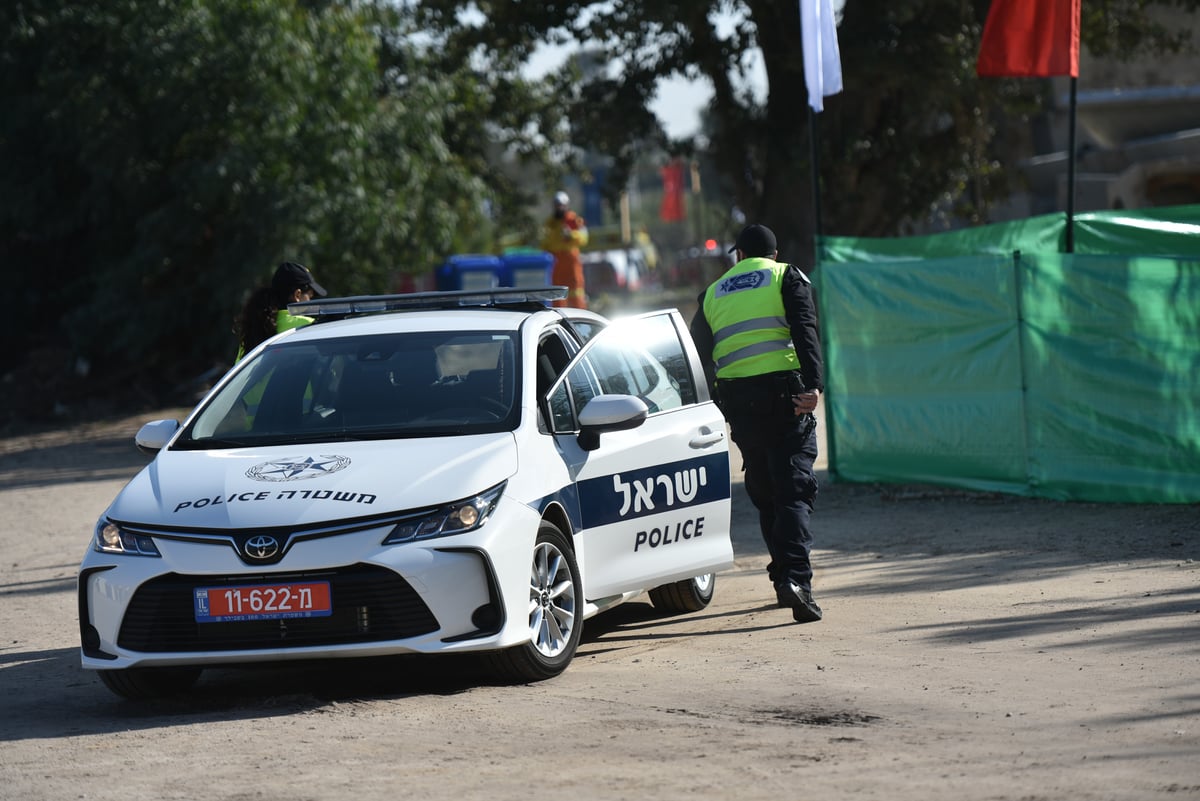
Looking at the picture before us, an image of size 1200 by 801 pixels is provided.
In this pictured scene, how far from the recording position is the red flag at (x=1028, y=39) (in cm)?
1240

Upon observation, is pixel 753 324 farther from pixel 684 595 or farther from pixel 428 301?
pixel 428 301

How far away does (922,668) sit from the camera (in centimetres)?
715

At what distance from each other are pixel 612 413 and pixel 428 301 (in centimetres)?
157

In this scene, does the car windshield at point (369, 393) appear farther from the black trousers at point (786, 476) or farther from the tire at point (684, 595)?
the tire at point (684, 595)

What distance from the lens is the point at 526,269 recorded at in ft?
92.3

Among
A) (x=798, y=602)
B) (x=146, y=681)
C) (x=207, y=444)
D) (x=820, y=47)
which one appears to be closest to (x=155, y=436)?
(x=207, y=444)

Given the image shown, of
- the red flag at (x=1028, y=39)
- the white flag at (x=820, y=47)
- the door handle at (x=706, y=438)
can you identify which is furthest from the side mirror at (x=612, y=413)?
the white flag at (x=820, y=47)

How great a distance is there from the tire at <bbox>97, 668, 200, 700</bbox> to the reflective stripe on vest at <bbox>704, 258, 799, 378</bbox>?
313cm

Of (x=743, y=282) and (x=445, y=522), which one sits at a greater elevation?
(x=743, y=282)

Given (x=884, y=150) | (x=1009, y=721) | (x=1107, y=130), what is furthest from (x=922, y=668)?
(x=1107, y=130)

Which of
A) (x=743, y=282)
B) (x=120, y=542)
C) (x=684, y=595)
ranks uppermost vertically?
(x=743, y=282)

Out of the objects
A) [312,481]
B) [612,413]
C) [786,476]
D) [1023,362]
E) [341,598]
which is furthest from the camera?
[1023,362]

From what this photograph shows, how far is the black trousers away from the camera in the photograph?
8.70 meters

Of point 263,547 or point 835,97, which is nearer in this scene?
point 263,547
